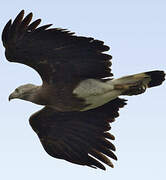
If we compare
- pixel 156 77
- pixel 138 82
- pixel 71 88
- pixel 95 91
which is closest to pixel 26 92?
pixel 71 88

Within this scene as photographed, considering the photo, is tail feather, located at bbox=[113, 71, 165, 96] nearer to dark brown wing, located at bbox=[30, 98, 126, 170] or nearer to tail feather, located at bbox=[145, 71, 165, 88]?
tail feather, located at bbox=[145, 71, 165, 88]

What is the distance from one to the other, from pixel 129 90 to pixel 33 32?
206 centimetres

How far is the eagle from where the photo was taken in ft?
37.0

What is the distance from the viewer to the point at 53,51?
1155cm

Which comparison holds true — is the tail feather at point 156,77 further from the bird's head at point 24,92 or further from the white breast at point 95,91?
the bird's head at point 24,92

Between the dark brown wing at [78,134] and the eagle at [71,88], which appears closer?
the eagle at [71,88]

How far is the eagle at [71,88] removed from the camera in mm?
11289

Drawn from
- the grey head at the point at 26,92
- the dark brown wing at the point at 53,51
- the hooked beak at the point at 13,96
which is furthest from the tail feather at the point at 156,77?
the hooked beak at the point at 13,96

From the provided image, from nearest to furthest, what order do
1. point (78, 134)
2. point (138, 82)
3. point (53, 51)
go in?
Answer: 1. point (53, 51)
2. point (138, 82)
3. point (78, 134)

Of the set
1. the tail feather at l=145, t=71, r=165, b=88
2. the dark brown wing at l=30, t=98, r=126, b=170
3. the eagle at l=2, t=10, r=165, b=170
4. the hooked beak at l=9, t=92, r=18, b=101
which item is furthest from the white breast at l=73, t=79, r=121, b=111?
the hooked beak at l=9, t=92, r=18, b=101

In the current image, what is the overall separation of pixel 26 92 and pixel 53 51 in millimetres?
1242

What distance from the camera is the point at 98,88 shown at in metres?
11.8

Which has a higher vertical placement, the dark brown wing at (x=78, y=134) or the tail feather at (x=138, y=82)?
the tail feather at (x=138, y=82)

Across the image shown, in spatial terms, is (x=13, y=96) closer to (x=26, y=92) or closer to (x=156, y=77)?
(x=26, y=92)
